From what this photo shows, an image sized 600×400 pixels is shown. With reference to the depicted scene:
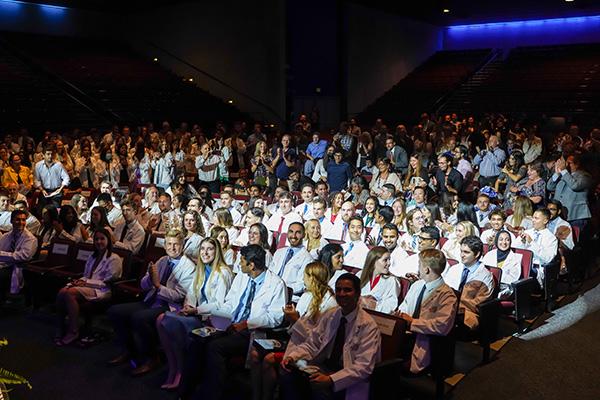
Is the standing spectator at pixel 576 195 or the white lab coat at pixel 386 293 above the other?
the standing spectator at pixel 576 195

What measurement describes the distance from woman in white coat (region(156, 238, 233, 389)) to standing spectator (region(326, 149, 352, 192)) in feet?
15.0

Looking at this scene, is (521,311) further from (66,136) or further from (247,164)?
(66,136)

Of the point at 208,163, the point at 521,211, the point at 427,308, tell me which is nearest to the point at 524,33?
the point at 208,163

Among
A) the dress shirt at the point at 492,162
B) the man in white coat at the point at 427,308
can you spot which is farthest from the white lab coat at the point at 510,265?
the dress shirt at the point at 492,162

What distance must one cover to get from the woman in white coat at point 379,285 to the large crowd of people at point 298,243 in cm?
1

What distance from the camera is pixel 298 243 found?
239 inches

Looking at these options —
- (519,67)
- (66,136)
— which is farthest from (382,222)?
(519,67)

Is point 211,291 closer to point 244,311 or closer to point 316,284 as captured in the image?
point 244,311

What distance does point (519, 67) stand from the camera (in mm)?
22281

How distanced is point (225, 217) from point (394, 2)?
1422cm

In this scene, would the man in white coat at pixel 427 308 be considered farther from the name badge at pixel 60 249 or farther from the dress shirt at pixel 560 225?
the name badge at pixel 60 249

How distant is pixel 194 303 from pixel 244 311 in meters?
0.52

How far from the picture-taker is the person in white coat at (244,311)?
178 inches

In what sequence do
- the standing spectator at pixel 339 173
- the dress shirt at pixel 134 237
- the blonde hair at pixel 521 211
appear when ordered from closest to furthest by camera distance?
the blonde hair at pixel 521 211
the dress shirt at pixel 134 237
the standing spectator at pixel 339 173
